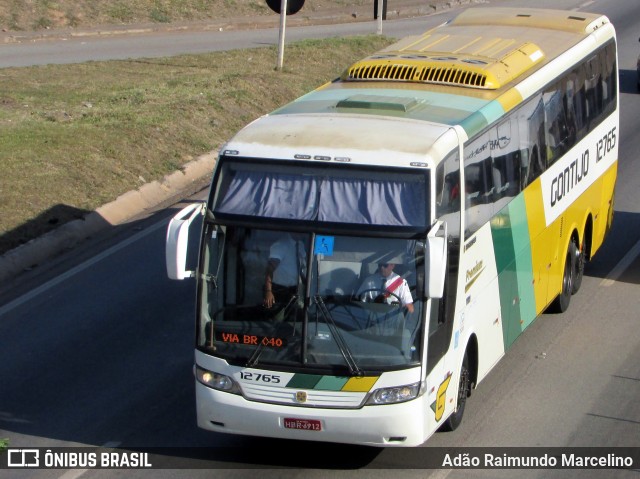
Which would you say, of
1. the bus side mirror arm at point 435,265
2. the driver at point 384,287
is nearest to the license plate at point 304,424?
the driver at point 384,287

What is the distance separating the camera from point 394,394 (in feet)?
29.8

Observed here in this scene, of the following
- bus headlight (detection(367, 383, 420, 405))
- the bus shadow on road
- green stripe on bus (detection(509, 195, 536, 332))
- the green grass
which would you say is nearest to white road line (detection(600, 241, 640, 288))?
the bus shadow on road

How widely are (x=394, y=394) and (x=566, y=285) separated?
538 cm

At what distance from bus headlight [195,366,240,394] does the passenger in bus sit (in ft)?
2.39

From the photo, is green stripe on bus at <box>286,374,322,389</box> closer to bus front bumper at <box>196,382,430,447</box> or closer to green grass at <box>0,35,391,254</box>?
bus front bumper at <box>196,382,430,447</box>

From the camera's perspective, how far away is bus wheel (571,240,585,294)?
1420cm

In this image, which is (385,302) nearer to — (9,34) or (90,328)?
(90,328)

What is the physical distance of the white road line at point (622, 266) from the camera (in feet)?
49.3

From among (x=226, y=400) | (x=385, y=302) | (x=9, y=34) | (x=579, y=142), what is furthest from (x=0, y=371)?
(x=9, y=34)

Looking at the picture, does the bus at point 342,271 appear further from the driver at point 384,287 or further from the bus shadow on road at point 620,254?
the bus shadow on road at point 620,254

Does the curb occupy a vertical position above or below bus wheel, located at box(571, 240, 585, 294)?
below

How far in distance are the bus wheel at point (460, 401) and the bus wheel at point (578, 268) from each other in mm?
4091

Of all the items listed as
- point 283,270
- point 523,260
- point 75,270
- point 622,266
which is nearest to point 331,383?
point 283,270

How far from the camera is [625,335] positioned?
42.9 feet
